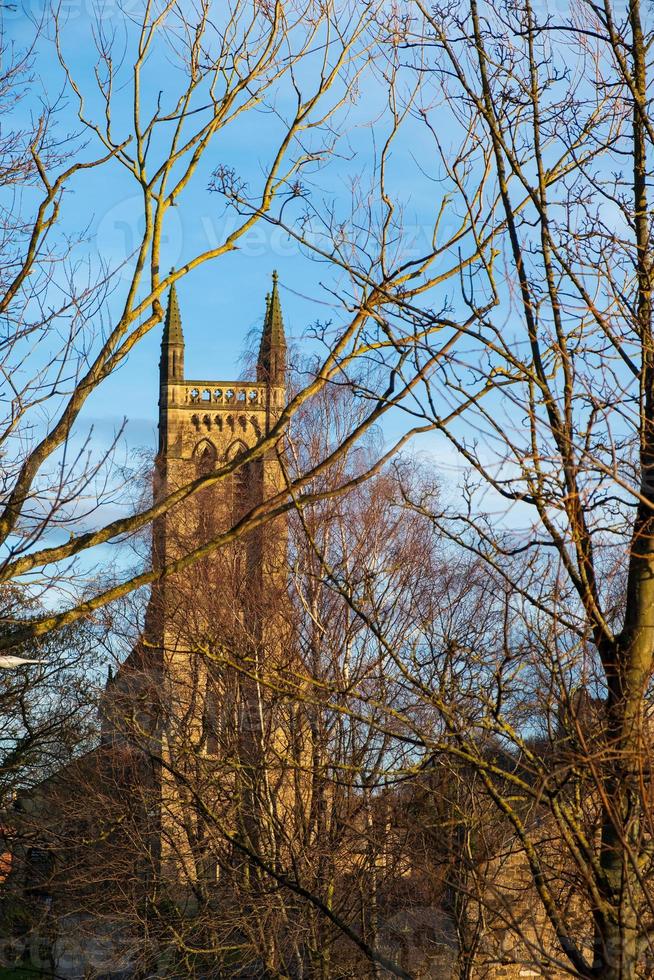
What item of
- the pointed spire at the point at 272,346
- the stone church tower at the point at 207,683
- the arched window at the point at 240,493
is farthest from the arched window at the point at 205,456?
the stone church tower at the point at 207,683

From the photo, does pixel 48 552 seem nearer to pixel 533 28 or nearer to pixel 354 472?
pixel 533 28

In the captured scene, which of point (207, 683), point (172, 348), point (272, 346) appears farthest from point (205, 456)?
point (207, 683)

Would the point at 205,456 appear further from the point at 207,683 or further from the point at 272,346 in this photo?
the point at 207,683

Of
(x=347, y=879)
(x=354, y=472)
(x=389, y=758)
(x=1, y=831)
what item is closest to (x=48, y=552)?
(x=347, y=879)

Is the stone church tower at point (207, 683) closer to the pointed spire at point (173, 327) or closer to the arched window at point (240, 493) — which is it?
the arched window at point (240, 493)

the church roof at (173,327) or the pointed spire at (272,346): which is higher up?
the church roof at (173,327)

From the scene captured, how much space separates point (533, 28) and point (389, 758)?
1200cm

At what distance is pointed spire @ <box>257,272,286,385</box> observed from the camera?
23.6 metres

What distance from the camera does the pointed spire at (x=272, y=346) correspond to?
23573 millimetres

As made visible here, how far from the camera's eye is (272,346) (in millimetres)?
29391

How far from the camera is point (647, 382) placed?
468cm

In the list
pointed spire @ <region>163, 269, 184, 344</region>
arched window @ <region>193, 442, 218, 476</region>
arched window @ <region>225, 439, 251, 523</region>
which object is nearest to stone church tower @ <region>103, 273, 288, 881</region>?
arched window @ <region>225, 439, 251, 523</region>

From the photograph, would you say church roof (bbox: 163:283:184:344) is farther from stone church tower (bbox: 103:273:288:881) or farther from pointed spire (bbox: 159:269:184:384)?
stone church tower (bbox: 103:273:288:881)

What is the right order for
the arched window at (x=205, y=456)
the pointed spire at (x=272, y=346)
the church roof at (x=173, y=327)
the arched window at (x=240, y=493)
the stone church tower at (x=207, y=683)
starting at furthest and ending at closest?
the church roof at (x=173, y=327) < the arched window at (x=205, y=456) < the arched window at (x=240, y=493) < the pointed spire at (x=272, y=346) < the stone church tower at (x=207, y=683)
